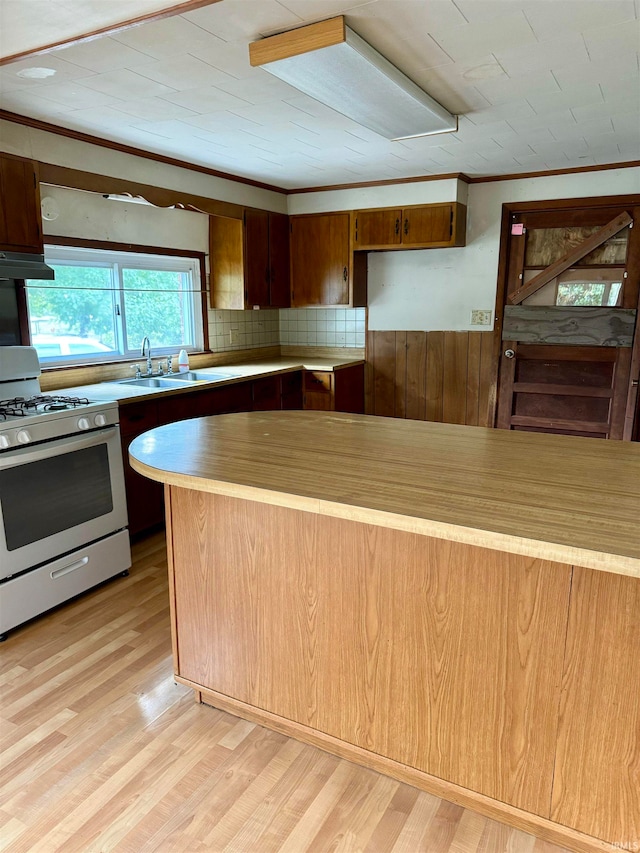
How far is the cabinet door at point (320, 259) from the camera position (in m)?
4.84

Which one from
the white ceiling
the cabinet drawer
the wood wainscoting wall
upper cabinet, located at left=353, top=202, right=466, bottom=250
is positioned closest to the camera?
the white ceiling

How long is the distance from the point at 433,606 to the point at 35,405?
2128mm

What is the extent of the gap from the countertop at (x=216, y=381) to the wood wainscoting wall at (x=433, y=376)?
0.84ft

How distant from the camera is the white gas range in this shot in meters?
2.41

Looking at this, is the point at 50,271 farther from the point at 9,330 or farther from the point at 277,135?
the point at 277,135

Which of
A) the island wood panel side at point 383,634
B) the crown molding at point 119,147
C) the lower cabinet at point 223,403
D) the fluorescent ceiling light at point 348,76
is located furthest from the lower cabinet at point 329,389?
the island wood panel side at point 383,634

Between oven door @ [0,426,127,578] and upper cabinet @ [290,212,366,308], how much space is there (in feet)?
8.49

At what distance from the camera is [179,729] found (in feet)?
6.40

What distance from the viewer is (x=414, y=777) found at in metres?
1.65

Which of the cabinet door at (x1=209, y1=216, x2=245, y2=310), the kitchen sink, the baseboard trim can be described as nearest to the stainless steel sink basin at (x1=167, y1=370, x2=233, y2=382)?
Result: the kitchen sink

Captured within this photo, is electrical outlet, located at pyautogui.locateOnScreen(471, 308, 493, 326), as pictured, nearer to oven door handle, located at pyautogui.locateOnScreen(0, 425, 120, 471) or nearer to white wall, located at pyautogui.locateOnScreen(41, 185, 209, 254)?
white wall, located at pyautogui.locateOnScreen(41, 185, 209, 254)

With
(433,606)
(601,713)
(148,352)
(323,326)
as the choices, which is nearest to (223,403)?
(148,352)

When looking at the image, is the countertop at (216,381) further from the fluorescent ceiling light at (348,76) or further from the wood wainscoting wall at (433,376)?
the fluorescent ceiling light at (348,76)

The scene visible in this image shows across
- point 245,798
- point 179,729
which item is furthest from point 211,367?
point 245,798
